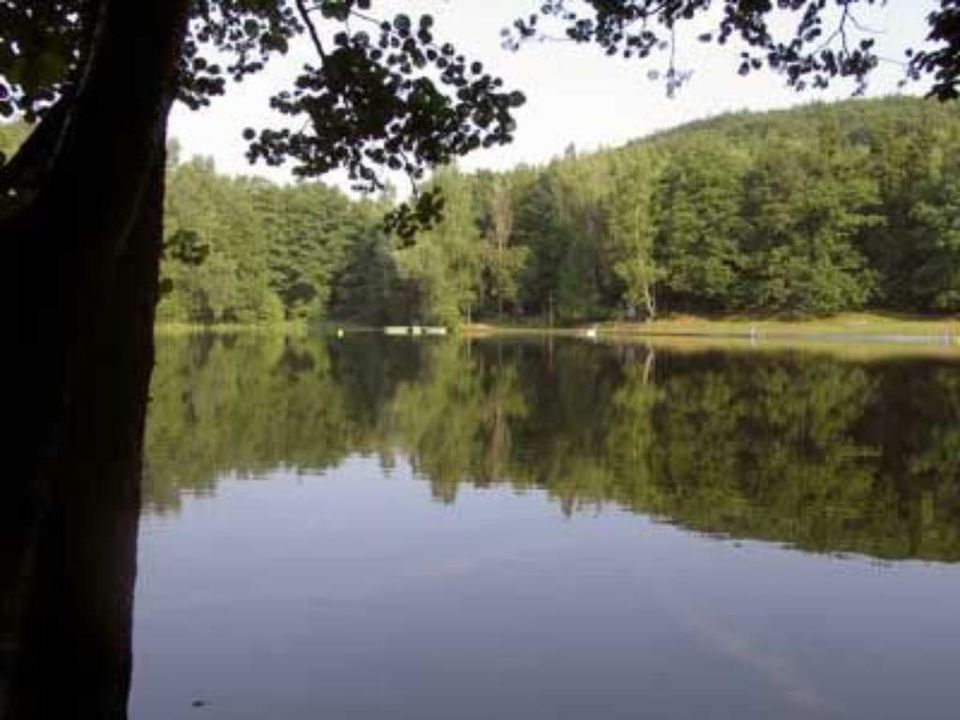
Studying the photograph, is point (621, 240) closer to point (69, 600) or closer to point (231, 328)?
point (231, 328)

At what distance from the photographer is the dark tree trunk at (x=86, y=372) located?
2.65m

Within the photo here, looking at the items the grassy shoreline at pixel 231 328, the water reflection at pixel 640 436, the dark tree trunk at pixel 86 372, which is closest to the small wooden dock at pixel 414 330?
the grassy shoreline at pixel 231 328

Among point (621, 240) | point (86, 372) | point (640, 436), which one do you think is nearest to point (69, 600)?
point (86, 372)

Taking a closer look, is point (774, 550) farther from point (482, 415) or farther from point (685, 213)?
point (685, 213)

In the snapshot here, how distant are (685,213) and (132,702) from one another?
9036 cm

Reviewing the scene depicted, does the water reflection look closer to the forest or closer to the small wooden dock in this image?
the forest

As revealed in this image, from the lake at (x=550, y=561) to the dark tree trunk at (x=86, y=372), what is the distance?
672 cm

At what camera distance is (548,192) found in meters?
109

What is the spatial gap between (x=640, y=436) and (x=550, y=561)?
13033 mm

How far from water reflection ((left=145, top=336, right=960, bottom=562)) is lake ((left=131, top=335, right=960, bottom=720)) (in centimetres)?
12

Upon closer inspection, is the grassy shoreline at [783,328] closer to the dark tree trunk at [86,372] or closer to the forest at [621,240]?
the forest at [621,240]

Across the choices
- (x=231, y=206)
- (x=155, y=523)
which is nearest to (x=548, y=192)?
(x=231, y=206)

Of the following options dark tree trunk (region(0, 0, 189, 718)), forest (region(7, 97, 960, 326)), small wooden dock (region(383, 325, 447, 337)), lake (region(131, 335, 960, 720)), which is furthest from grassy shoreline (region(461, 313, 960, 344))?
dark tree trunk (region(0, 0, 189, 718))

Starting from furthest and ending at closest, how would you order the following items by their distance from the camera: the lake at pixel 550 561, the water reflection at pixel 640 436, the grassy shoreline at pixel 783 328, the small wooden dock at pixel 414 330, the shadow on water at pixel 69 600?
the small wooden dock at pixel 414 330 < the grassy shoreline at pixel 783 328 < the water reflection at pixel 640 436 < the lake at pixel 550 561 < the shadow on water at pixel 69 600
